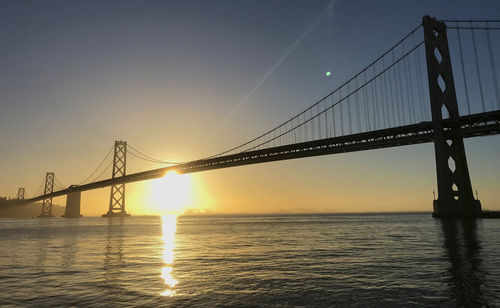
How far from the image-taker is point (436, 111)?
3944 centimetres

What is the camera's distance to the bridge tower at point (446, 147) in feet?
124

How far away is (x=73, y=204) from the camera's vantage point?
9044 centimetres

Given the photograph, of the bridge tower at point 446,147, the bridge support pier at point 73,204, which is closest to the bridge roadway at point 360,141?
the bridge tower at point 446,147

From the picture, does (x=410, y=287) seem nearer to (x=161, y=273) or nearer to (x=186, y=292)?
(x=186, y=292)

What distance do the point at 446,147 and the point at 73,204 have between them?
86.9m

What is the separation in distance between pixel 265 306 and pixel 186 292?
74.0 inches

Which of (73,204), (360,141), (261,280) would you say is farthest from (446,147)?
(73,204)

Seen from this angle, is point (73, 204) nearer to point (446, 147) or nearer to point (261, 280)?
point (446, 147)

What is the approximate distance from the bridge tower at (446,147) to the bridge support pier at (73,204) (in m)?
79.7

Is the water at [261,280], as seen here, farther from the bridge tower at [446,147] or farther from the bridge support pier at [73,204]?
the bridge support pier at [73,204]

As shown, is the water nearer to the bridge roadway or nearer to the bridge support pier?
the bridge roadway

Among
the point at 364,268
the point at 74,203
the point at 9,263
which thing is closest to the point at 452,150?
the point at 364,268

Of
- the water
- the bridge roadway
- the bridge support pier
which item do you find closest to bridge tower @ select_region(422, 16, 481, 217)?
the bridge roadway

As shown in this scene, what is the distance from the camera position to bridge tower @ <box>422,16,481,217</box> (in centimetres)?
3778
